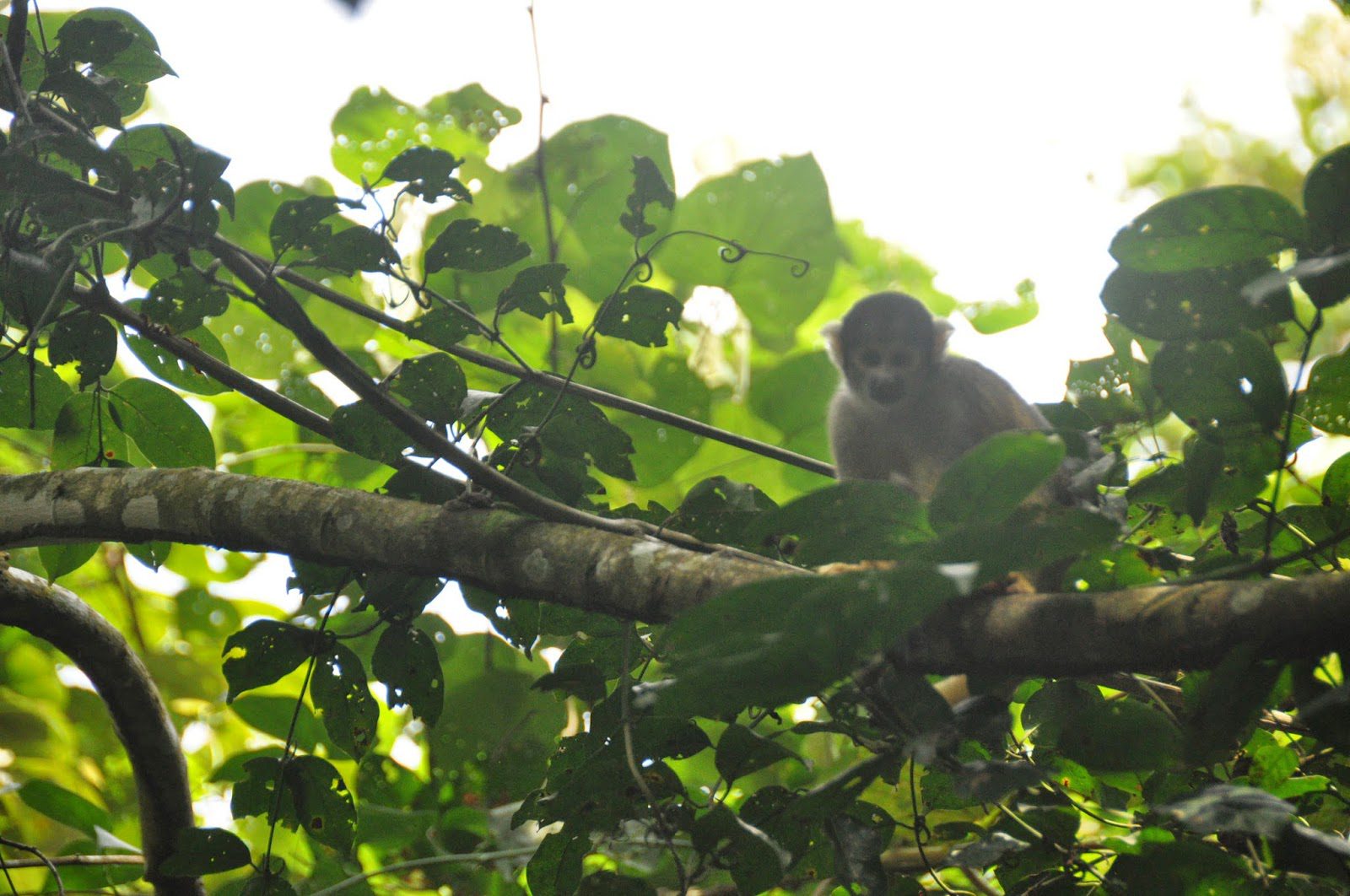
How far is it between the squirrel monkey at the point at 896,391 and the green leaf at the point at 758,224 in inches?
23.2

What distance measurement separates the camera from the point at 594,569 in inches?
→ 73.0

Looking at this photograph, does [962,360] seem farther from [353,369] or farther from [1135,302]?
[353,369]

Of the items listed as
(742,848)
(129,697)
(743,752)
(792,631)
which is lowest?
(742,848)

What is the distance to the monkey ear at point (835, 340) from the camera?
14.3ft

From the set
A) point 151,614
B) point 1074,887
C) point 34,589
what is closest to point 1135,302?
point 1074,887

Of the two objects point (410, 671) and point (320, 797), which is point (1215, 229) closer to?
point (410, 671)

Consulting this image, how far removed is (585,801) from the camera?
70.8 inches

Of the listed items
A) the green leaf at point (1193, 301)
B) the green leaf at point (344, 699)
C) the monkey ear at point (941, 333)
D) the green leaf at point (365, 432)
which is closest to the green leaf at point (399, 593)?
the green leaf at point (344, 699)

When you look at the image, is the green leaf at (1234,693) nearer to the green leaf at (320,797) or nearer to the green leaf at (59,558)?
the green leaf at (320,797)

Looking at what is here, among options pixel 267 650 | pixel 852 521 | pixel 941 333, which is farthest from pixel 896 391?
pixel 852 521

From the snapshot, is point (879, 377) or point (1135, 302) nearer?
point (1135, 302)

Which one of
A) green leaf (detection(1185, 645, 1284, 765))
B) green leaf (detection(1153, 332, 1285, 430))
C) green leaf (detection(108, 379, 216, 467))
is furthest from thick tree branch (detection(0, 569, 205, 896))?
green leaf (detection(1153, 332, 1285, 430))

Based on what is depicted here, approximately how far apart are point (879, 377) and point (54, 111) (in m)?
3.03

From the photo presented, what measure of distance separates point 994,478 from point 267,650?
5.76 ft
